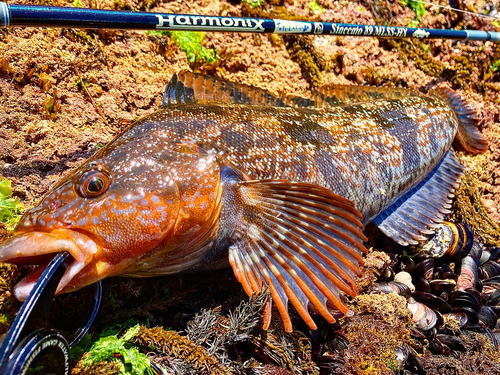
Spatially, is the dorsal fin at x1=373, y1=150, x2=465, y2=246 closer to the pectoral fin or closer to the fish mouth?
the pectoral fin

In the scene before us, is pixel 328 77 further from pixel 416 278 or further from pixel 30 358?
pixel 30 358

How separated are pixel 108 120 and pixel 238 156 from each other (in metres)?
1.39

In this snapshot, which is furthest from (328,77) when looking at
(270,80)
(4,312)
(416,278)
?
(4,312)

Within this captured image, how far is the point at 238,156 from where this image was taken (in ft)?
8.84

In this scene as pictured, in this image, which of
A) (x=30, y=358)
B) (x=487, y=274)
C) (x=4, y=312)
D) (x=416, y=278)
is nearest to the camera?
(x=30, y=358)

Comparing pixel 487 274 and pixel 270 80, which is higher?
pixel 270 80

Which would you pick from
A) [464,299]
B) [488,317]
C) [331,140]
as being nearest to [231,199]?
[331,140]

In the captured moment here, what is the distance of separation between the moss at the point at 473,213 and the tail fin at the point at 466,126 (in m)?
0.34

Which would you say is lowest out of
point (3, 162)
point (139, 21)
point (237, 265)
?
point (237, 265)

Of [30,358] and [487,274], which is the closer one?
[30,358]

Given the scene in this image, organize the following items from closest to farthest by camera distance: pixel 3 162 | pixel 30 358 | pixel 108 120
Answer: pixel 30 358
pixel 3 162
pixel 108 120

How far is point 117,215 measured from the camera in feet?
7.17

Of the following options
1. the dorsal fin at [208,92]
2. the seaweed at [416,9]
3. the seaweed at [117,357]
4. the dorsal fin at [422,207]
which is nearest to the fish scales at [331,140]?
the dorsal fin at [422,207]

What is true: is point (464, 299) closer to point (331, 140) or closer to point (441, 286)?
point (441, 286)
